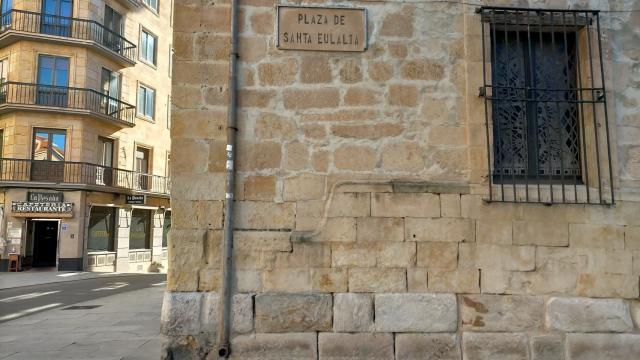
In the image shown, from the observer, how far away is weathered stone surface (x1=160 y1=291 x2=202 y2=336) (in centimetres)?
431

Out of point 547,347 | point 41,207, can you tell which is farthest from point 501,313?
point 41,207

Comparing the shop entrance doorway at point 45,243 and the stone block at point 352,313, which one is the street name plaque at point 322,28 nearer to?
the stone block at point 352,313

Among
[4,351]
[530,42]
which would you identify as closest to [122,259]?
[4,351]

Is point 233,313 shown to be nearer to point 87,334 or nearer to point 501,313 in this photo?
point 501,313

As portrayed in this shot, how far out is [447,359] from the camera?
4.37m

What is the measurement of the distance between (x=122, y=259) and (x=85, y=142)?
5.48 m

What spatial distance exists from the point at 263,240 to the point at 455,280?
182cm

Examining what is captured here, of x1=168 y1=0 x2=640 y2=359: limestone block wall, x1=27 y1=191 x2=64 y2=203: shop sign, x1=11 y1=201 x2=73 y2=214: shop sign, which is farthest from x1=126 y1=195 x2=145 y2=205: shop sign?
x1=168 y1=0 x2=640 y2=359: limestone block wall

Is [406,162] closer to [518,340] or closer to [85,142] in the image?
[518,340]

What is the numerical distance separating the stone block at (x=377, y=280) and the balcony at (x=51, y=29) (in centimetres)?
1942

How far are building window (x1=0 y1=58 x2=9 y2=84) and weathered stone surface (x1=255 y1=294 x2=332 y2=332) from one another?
20.3 meters

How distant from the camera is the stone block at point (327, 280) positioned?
14.6 ft

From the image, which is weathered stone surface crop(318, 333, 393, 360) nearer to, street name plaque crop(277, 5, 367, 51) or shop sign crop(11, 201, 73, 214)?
street name plaque crop(277, 5, 367, 51)

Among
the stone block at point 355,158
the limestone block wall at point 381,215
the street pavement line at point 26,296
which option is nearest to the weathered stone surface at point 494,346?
the limestone block wall at point 381,215
